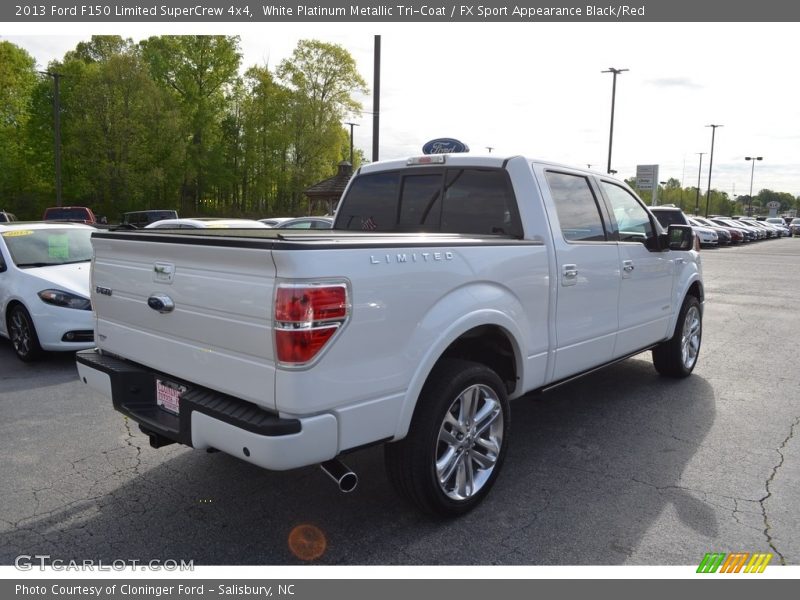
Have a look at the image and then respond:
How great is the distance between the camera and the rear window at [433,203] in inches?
164

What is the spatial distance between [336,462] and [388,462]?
1.45 feet

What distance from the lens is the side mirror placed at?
18.0 ft

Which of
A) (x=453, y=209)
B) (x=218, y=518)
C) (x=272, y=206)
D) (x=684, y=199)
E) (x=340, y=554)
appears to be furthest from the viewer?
(x=684, y=199)

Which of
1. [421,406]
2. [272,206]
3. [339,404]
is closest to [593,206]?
[421,406]

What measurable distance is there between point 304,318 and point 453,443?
4.12ft

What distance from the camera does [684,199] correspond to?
12212 centimetres

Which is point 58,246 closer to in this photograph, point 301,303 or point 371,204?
point 371,204

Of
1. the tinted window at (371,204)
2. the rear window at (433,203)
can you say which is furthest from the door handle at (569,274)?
the tinted window at (371,204)

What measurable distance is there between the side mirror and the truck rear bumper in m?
4.02

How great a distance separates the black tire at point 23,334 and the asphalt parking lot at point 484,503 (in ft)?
3.60

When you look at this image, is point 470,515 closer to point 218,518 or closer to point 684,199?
point 218,518

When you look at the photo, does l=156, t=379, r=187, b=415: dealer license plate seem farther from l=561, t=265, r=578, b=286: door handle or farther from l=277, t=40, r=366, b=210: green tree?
l=277, t=40, r=366, b=210: green tree

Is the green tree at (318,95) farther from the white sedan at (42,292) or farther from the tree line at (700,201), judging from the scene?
the tree line at (700,201)

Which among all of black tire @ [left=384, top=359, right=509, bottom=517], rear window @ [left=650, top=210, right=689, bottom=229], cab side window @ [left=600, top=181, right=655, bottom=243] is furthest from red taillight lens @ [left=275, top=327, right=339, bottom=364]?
rear window @ [left=650, top=210, right=689, bottom=229]
